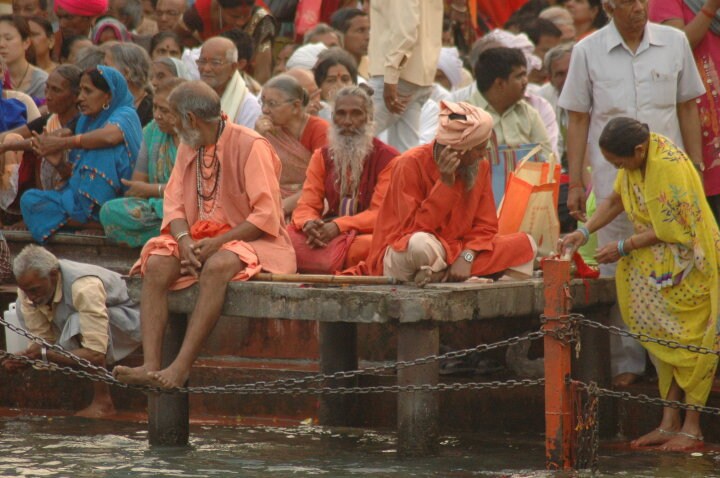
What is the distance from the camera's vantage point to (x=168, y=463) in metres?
8.03

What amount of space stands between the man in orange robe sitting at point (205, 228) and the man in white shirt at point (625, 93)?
186cm

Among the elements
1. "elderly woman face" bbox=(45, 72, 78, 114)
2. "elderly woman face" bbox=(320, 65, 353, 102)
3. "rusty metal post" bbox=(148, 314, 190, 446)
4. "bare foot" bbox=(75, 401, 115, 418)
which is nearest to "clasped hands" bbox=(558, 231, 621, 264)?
"rusty metal post" bbox=(148, 314, 190, 446)

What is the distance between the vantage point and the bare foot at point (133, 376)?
26.7ft

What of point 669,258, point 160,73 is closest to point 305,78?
point 160,73

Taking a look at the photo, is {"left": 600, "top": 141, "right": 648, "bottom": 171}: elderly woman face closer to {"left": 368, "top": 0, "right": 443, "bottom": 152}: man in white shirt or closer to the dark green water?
the dark green water

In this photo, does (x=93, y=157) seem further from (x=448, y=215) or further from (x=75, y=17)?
(x=448, y=215)

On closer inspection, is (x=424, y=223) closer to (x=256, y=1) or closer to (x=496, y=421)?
(x=496, y=421)

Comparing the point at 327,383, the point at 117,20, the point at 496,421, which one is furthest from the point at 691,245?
the point at 117,20

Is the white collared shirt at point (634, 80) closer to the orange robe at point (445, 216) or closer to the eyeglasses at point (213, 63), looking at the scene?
the orange robe at point (445, 216)

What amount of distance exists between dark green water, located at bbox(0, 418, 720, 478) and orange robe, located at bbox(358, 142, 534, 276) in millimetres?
1045

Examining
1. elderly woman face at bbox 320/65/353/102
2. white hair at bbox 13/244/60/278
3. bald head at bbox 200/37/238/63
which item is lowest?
white hair at bbox 13/244/60/278

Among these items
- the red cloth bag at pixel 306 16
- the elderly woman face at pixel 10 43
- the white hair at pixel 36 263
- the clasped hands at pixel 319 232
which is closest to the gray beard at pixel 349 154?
the clasped hands at pixel 319 232

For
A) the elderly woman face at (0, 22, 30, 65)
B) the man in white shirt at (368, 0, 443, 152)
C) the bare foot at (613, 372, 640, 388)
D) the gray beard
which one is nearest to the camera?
the bare foot at (613, 372, 640, 388)

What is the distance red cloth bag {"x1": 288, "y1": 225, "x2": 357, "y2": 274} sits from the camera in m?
9.26
